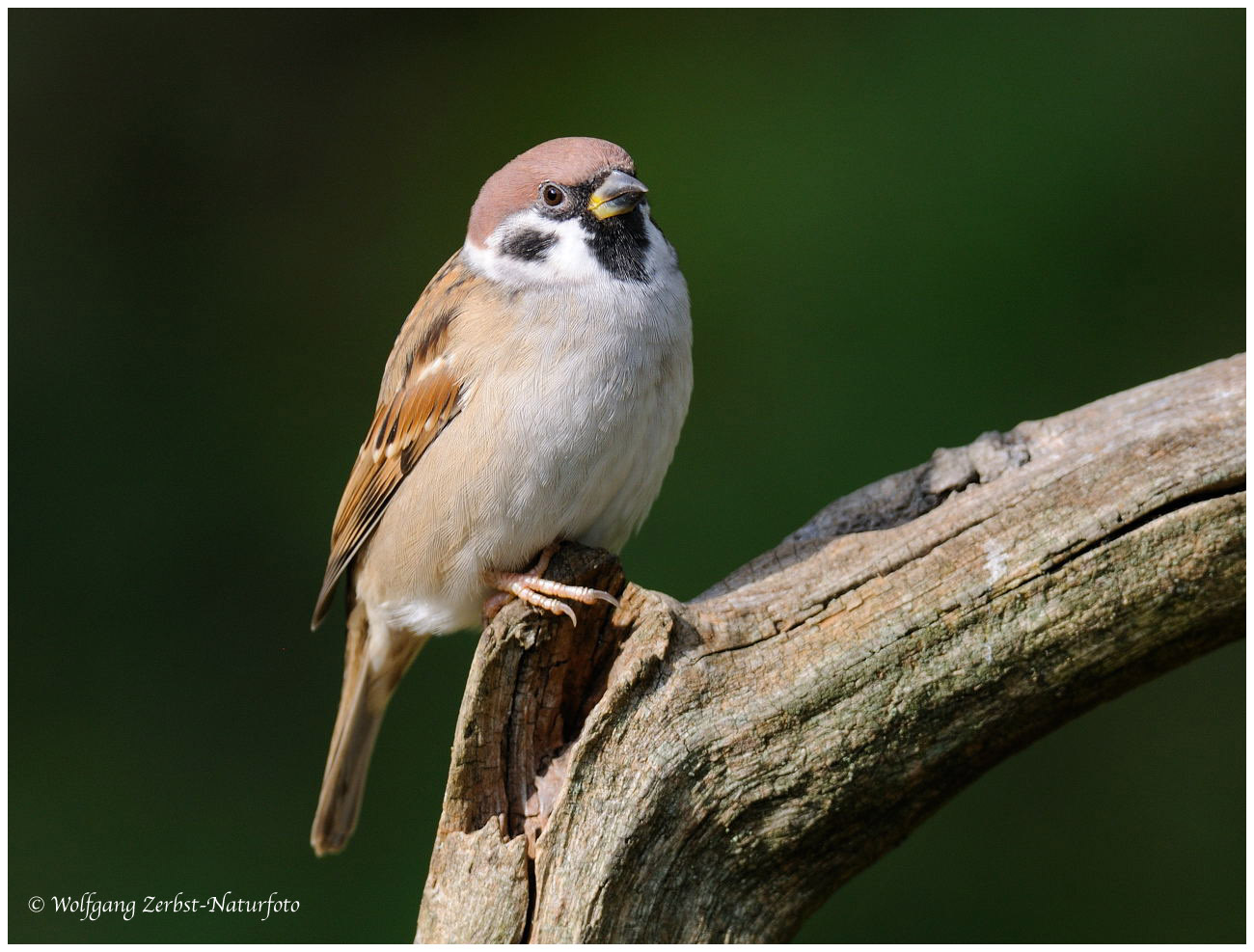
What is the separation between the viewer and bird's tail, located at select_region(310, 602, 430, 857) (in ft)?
9.78

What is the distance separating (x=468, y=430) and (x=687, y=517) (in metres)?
1.44

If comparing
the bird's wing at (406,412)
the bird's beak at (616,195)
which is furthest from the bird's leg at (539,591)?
the bird's beak at (616,195)

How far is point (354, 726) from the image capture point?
3.01m

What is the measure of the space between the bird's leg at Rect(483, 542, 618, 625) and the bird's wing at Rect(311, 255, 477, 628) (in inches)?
12.8

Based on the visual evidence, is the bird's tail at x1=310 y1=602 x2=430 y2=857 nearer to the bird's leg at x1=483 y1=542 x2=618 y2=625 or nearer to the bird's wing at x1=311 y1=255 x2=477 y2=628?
the bird's wing at x1=311 y1=255 x2=477 y2=628

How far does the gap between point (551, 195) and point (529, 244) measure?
0.34ft

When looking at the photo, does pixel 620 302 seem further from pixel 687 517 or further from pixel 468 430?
pixel 687 517

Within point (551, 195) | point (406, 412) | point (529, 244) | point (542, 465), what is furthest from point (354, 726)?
point (551, 195)

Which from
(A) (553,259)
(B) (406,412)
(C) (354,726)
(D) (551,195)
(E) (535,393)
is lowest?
(C) (354,726)

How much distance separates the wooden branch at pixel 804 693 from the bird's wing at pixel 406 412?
1.61 ft

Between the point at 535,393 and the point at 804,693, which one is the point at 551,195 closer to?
the point at 535,393

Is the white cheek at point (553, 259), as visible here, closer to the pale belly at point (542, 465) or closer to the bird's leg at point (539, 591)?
the pale belly at point (542, 465)

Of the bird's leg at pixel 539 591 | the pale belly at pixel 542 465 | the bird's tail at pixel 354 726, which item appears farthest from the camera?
the bird's tail at pixel 354 726

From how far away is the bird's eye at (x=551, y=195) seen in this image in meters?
2.46
